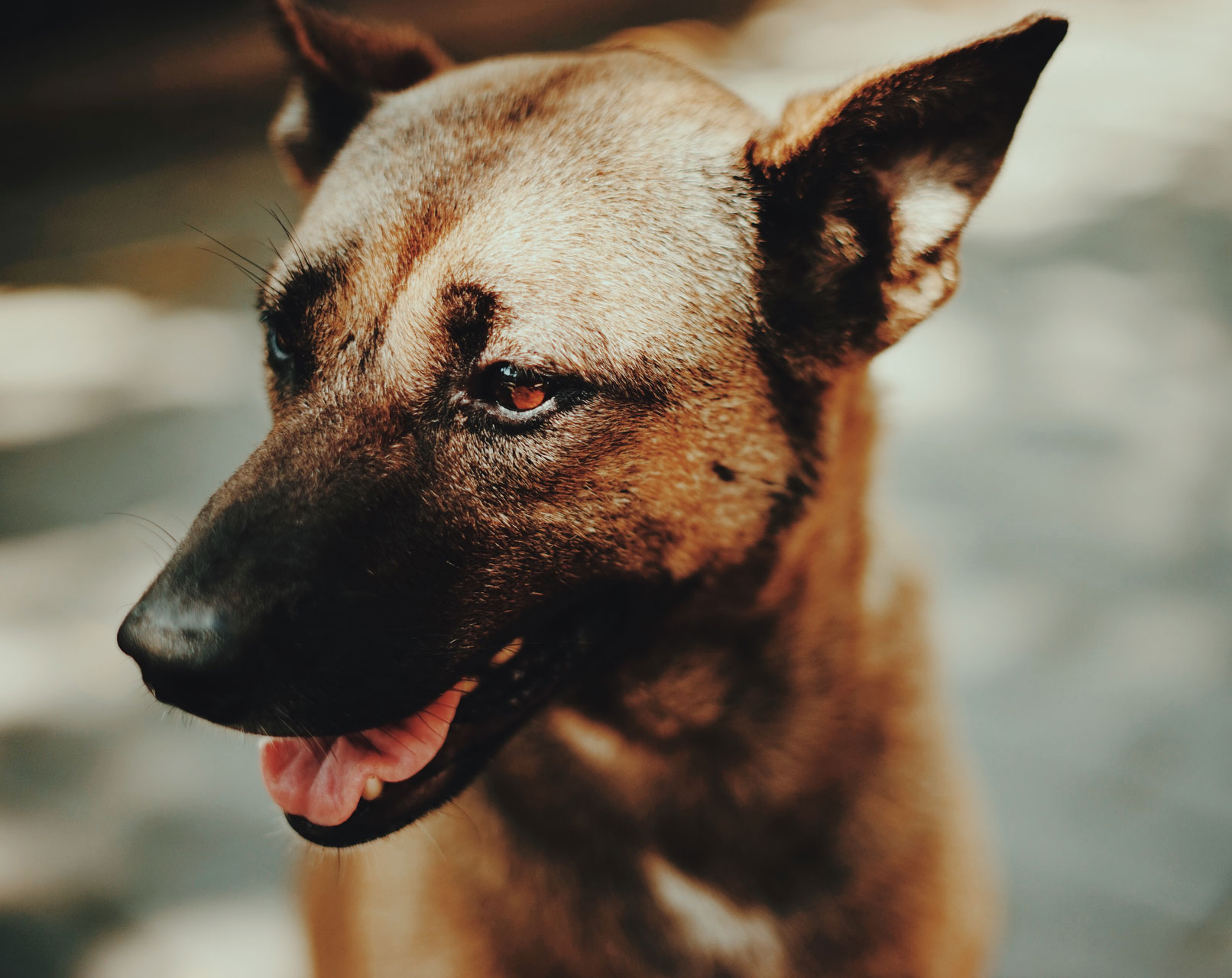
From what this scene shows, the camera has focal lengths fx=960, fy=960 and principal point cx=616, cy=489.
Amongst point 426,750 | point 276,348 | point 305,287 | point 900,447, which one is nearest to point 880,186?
point 305,287

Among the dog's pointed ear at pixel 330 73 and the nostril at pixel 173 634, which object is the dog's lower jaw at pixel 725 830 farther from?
the dog's pointed ear at pixel 330 73

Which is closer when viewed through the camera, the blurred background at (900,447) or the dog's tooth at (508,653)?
the dog's tooth at (508,653)

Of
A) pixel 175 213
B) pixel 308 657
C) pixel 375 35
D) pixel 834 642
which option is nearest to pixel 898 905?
pixel 834 642

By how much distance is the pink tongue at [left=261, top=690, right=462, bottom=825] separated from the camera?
4.89 feet

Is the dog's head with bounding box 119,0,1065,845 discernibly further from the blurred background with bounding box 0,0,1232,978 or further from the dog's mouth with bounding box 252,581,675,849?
the blurred background with bounding box 0,0,1232,978

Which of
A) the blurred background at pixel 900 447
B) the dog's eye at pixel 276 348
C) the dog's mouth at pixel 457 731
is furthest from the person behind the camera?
the blurred background at pixel 900 447

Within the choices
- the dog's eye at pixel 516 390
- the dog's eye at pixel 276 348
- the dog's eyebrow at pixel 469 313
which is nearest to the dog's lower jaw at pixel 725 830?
the dog's eye at pixel 516 390

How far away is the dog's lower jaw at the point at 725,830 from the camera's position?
1.72 metres

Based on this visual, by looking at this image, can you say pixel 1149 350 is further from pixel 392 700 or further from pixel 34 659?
pixel 34 659

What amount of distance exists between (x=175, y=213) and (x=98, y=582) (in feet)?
7.01

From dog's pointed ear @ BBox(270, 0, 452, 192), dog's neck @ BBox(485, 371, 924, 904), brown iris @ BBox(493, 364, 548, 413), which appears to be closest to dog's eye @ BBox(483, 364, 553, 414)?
brown iris @ BBox(493, 364, 548, 413)

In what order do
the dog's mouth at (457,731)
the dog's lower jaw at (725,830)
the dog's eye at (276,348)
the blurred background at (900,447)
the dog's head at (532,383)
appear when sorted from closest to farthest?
1. the dog's head at (532,383)
2. the dog's mouth at (457,731)
3. the dog's eye at (276,348)
4. the dog's lower jaw at (725,830)
5. the blurred background at (900,447)

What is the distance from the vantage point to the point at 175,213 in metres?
4.58

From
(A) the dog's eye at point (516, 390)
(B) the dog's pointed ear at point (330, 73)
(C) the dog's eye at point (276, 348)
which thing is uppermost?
(B) the dog's pointed ear at point (330, 73)
